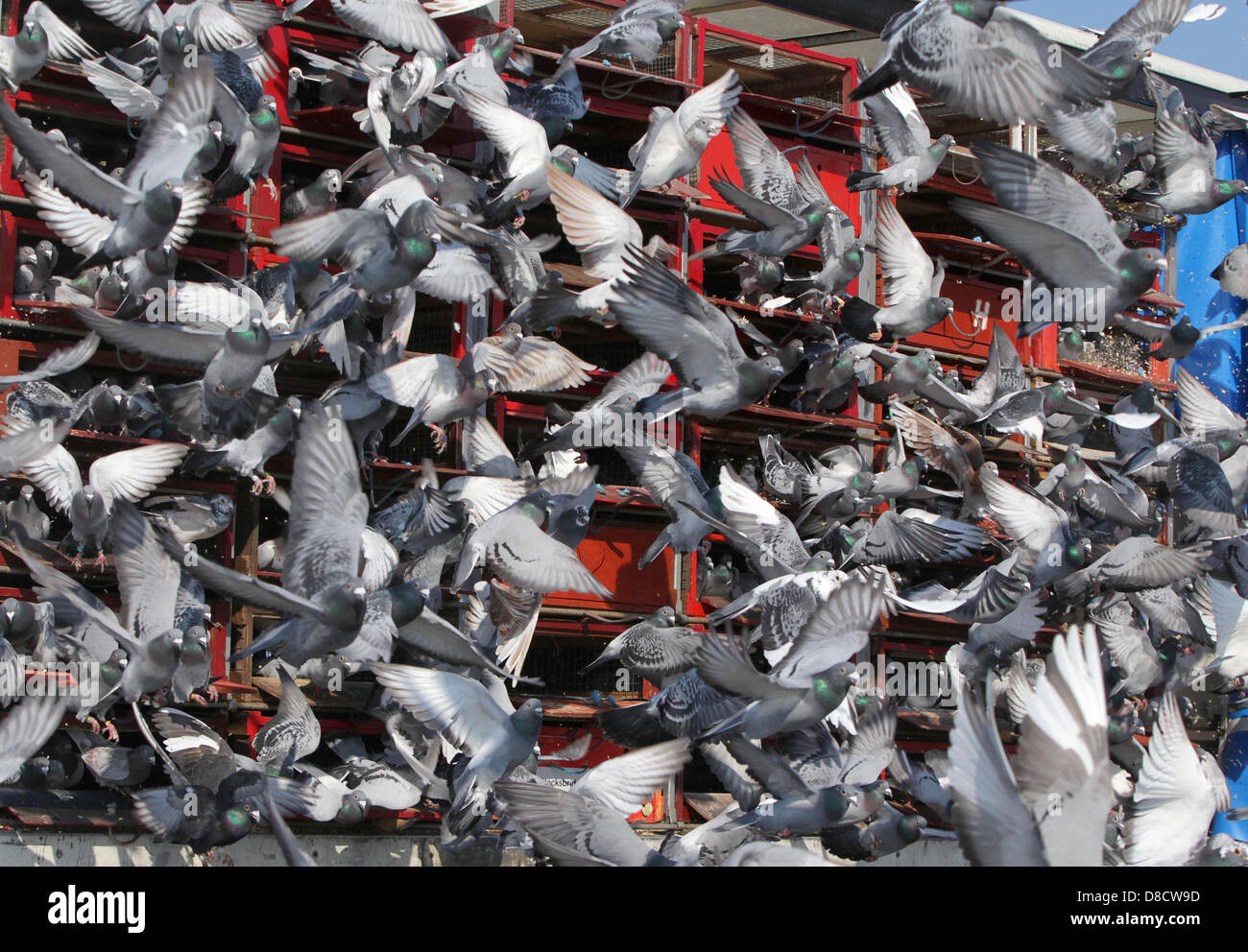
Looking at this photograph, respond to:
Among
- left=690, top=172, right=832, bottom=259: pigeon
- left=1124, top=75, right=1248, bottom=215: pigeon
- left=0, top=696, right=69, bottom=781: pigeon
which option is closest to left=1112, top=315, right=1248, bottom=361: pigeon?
left=1124, top=75, right=1248, bottom=215: pigeon

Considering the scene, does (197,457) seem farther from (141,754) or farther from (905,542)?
(905,542)

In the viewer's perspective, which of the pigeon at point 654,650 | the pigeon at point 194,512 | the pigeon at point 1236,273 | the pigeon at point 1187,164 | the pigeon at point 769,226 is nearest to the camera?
the pigeon at point 194,512

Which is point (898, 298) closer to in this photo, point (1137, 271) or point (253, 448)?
point (1137, 271)

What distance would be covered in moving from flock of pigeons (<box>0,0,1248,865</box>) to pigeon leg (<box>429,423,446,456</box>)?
28 mm

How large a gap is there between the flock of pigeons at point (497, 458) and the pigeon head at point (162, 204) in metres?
0.03

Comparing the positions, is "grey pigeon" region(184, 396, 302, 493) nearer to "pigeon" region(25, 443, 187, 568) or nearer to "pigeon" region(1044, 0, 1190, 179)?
"pigeon" region(25, 443, 187, 568)

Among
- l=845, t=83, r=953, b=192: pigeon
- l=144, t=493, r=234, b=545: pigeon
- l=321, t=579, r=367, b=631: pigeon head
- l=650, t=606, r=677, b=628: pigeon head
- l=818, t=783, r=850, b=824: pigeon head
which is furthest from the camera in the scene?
l=845, t=83, r=953, b=192: pigeon

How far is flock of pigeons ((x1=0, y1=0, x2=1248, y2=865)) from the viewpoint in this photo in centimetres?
682

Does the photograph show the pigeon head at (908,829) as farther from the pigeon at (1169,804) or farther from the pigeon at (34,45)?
the pigeon at (34,45)

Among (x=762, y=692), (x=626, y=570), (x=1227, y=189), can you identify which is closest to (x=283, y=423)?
(x=626, y=570)

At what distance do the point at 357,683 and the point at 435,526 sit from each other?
0.87 m

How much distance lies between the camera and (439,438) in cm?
804

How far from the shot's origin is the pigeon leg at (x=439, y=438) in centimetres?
793

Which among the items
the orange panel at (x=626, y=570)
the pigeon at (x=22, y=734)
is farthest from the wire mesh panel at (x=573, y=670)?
the pigeon at (x=22, y=734)
